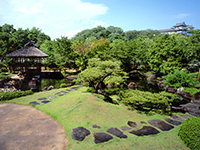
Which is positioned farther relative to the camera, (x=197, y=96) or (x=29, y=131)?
(x=197, y=96)

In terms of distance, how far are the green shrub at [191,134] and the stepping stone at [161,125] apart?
0.95m

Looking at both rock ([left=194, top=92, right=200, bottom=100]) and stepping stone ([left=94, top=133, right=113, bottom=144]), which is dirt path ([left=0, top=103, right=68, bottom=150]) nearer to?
stepping stone ([left=94, top=133, right=113, bottom=144])

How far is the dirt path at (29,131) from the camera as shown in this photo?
573 centimetres

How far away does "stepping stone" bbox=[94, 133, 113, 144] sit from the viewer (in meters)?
6.06

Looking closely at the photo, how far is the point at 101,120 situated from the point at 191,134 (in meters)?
4.01

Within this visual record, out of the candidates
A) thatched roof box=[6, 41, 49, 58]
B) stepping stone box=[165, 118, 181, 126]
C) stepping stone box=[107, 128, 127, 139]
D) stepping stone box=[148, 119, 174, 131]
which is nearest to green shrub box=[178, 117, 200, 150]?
stepping stone box=[148, 119, 174, 131]

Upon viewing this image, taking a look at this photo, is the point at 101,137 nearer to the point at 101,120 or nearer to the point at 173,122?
the point at 101,120

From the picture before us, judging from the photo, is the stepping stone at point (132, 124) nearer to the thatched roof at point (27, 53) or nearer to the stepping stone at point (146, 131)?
the stepping stone at point (146, 131)

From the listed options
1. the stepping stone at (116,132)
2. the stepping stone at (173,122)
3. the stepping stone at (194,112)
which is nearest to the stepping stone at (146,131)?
the stepping stone at (116,132)

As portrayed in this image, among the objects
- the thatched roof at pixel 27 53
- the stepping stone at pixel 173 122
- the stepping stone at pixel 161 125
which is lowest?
the stepping stone at pixel 173 122

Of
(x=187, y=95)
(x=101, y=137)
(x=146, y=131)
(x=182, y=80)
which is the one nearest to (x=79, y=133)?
(x=101, y=137)

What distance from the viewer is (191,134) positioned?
582 centimetres

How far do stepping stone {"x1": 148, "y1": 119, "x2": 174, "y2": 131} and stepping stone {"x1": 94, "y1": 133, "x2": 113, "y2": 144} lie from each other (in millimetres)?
2830

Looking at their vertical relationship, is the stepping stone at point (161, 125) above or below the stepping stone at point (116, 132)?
below
